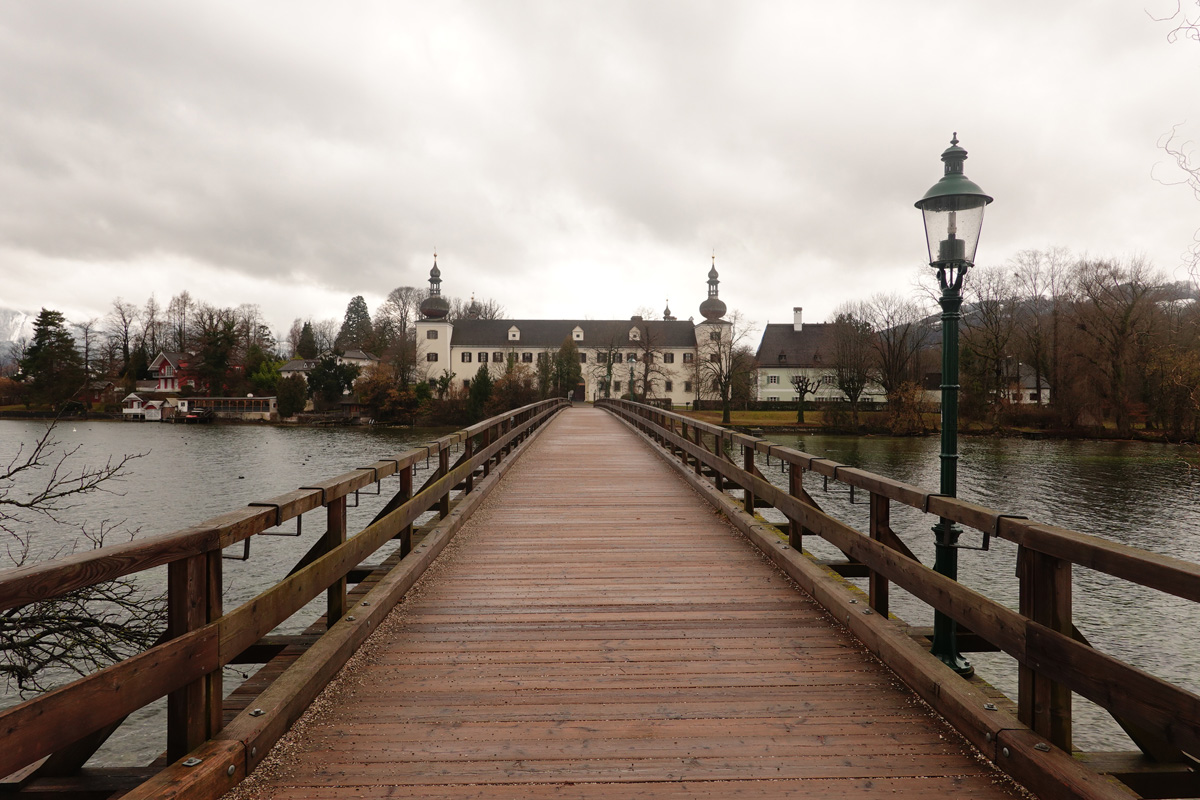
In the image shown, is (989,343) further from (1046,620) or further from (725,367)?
(1046,620)

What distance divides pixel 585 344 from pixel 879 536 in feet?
261

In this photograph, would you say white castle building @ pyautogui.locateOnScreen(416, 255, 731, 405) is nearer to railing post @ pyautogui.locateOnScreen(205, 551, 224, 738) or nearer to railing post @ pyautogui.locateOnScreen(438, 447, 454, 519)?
railing post @ pyautogui.locateOnScreen(438, 447, 454, 519)

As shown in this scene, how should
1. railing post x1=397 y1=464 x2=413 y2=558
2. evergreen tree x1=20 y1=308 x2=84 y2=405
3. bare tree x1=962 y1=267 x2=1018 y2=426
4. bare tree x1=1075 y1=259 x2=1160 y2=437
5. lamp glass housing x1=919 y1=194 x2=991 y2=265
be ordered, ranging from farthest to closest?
1. evergreen tree x1=20 y1=308 x2=84 y2=405
2. bare tree x1=962 y1=267 x2=1018 y2=426
3. bare tree x1=1075 y1=259 x2=1160 y2=437
4. railing post x1=397 y1=464 x2=413 y2=558
5. lamp glass housing x1=919 y1=194 x2=991 y2=265

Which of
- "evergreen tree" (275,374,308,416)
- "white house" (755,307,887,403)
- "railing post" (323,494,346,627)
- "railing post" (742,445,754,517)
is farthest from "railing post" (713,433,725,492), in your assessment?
"evergreen tree" (275,374,308,416)

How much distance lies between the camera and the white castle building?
78375 millimetres

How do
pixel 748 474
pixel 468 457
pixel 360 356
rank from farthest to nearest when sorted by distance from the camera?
pixel 360 356 → pixel 468 457 → pixel 748 474

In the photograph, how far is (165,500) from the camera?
80.3ft

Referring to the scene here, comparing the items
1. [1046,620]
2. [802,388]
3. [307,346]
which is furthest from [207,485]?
[307,346]

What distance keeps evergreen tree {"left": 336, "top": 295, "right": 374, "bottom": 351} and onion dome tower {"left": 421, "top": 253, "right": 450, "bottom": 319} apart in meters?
20.4

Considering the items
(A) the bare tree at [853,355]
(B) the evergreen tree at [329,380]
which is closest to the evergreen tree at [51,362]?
(B) the evergreen tree at [329,380]

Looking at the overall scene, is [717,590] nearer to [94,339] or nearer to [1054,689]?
[1054,689]

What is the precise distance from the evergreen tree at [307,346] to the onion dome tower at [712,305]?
53560 millimetres

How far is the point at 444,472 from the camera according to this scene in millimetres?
6969

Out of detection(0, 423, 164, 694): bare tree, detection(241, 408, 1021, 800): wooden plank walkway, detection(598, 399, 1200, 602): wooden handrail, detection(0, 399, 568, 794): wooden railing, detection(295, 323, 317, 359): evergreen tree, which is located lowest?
detection(0, 423, 164, 694): bare tree
